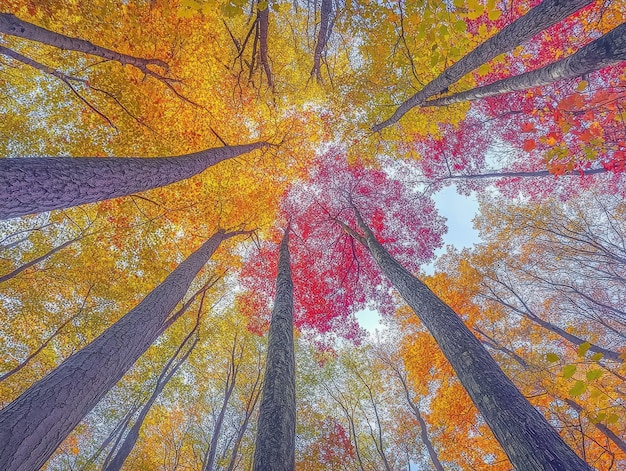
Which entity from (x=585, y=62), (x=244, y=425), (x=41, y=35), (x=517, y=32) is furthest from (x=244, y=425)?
Result: (x=517, y=32)

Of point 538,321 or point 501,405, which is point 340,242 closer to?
point 501,405

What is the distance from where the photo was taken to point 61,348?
10.5m

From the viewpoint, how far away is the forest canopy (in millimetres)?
5211

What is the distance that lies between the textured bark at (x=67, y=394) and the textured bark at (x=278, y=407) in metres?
2.21

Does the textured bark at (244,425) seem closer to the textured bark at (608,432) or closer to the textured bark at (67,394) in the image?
the textured bark at (67,394)

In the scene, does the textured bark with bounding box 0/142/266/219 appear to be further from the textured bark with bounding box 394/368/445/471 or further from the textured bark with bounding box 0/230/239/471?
the textured bark with bounding box 394/368/445/471

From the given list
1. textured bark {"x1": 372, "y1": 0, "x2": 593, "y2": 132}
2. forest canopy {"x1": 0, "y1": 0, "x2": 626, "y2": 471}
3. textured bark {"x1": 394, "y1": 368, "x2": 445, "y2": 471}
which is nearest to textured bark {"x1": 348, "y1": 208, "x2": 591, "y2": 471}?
forest canopy {"x1": 0, "y1": 0, "x2": 626, "y2": 471}

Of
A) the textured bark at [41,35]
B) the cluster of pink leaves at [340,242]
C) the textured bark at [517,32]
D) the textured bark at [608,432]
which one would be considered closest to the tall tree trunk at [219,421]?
the cluster of pink leaves at [340,242]

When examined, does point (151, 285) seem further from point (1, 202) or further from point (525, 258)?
point (525, 258)

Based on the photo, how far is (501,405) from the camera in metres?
2.54

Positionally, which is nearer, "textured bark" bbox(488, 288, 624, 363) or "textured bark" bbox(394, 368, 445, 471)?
"textured bark" bbox(488, 288, 624, 363)

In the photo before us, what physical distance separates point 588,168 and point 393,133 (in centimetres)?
700

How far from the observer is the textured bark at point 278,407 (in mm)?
1916

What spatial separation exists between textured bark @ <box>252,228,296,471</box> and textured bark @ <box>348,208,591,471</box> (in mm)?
1962
